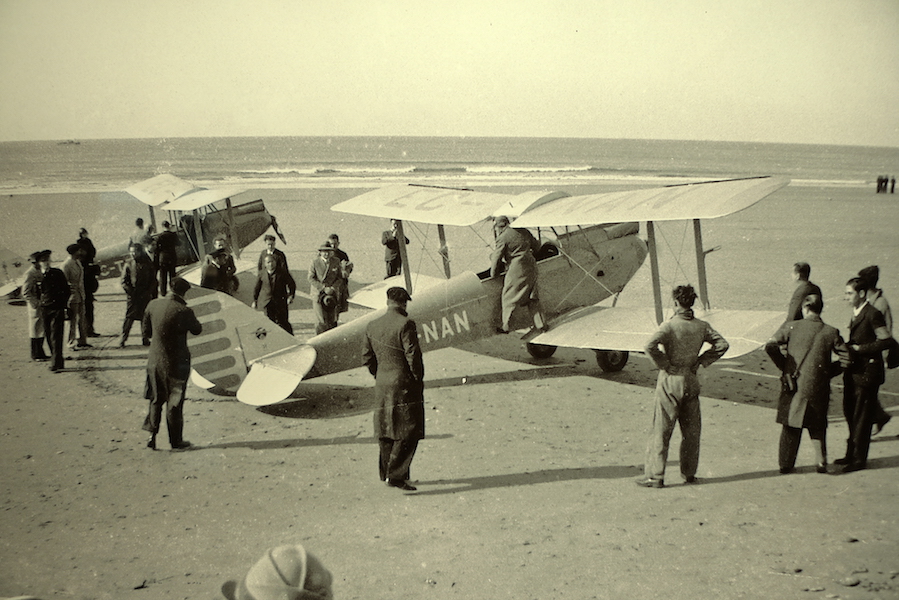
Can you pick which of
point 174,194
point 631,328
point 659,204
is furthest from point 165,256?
point 659,204

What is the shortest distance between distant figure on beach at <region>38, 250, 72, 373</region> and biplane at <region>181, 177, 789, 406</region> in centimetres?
246

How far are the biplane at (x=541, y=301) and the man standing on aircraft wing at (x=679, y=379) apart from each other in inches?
57.8

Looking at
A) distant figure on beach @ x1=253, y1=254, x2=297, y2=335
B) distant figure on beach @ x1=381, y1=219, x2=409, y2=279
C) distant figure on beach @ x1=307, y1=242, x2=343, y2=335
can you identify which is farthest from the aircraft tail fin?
distant figure on beach @ x1=381, y1=219, x2=409, y2=279

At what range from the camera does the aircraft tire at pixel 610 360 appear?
830 cm

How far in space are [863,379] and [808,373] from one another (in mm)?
536

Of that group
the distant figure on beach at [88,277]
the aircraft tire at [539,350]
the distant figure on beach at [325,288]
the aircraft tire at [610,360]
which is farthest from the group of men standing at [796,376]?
the distant figure on beach at [88,277]

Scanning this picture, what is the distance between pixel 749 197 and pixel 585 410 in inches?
107

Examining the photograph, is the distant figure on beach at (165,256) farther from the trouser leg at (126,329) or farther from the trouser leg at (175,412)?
the trouser leg at (175,412)

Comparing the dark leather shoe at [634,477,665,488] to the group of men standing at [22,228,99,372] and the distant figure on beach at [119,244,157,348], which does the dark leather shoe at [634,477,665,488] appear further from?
the distant figure on beach at [119,244,157,348]

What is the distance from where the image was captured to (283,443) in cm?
627

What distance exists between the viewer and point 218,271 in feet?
31.2

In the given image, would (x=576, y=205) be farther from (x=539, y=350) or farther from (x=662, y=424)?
(x=662, y=424)

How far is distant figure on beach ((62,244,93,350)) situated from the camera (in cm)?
900

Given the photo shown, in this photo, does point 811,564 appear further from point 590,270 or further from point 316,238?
point 316,238
